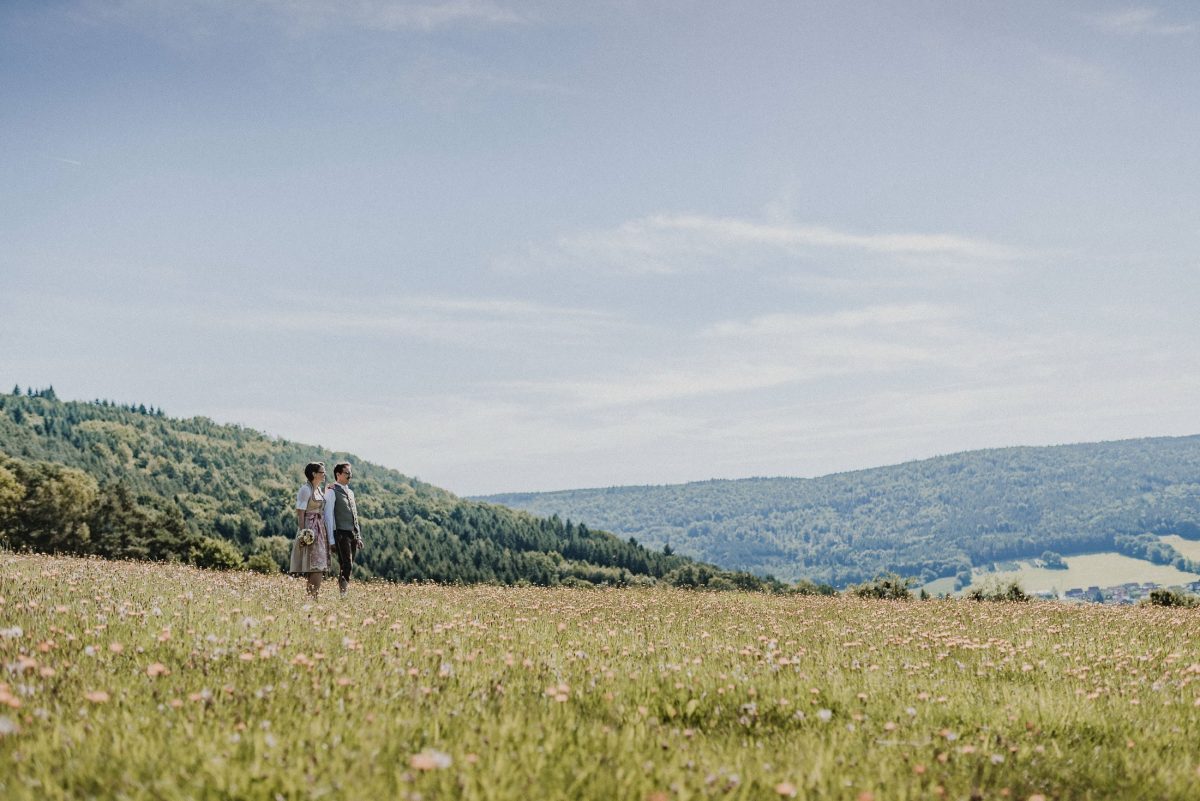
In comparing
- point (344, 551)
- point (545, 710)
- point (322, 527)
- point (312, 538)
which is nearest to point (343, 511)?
point (322, 527)

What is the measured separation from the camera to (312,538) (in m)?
12.8

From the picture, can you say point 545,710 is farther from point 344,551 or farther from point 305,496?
point 344,551

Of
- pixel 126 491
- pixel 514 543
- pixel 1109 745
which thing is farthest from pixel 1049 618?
pixel 514 543

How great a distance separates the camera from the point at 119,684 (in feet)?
16.2

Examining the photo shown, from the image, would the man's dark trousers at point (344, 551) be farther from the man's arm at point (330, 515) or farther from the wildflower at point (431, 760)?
the wildflower at point (431, 760)

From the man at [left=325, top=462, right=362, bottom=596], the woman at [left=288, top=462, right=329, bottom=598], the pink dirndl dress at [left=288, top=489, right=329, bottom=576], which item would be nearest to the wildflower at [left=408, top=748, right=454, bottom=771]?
the woman at [left=288, top=462, right=329, bottom=598]

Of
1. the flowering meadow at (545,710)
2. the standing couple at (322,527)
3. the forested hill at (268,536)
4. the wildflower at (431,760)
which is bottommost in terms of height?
the forested hill at (268,536)

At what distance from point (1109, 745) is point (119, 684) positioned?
6.43 meters

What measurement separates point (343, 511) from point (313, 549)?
→ 32.7 inches

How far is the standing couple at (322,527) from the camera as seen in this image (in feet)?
42.0

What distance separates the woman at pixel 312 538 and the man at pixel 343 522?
0.80 ft

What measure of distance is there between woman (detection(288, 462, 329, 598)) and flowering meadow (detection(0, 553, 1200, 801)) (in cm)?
303

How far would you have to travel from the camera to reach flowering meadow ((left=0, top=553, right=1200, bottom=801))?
3.75m

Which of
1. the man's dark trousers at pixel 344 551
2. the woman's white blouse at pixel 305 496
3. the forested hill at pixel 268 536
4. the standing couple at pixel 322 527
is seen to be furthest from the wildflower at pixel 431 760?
the forested hill at pixel 268 536
